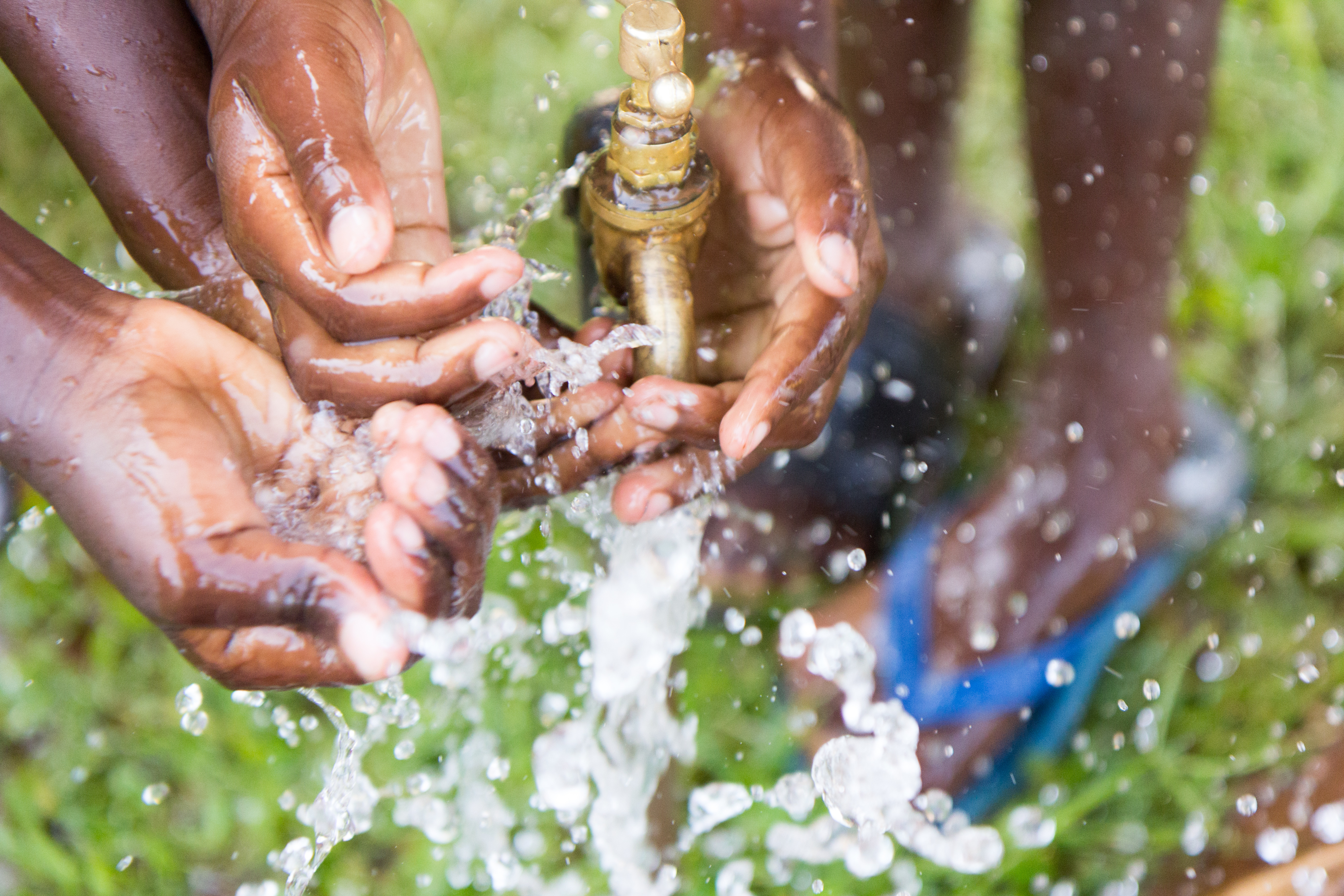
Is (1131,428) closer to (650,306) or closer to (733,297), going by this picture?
(733,297)

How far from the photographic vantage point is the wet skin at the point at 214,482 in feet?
2.22

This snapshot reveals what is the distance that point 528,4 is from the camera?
6.68 ft

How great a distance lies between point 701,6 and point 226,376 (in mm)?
783

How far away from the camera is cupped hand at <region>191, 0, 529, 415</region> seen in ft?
2.27

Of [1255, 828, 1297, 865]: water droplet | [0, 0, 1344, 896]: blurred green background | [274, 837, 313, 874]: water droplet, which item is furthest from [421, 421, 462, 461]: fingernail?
[1255, 828, 1297, 865]: water droplet

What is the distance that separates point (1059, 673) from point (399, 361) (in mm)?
1216

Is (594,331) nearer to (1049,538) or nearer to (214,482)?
(214,482)

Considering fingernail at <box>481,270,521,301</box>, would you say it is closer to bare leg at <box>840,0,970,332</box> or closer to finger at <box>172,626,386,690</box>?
finger at <box>172,626,386,690</box>

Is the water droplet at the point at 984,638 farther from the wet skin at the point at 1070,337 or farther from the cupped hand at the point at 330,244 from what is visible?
the cupped hand at the point at 330,244

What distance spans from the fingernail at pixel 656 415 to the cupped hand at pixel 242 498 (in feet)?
0.63

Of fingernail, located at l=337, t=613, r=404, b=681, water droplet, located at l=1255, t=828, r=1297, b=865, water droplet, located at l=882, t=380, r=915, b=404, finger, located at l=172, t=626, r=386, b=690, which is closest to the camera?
fingernail, located at l=337, t=613, r=404, b=681

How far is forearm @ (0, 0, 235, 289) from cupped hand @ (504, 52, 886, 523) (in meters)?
0.49

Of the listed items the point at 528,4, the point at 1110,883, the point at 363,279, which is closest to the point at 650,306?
the point at 363,279

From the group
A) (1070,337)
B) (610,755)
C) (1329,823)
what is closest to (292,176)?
(610,755)
